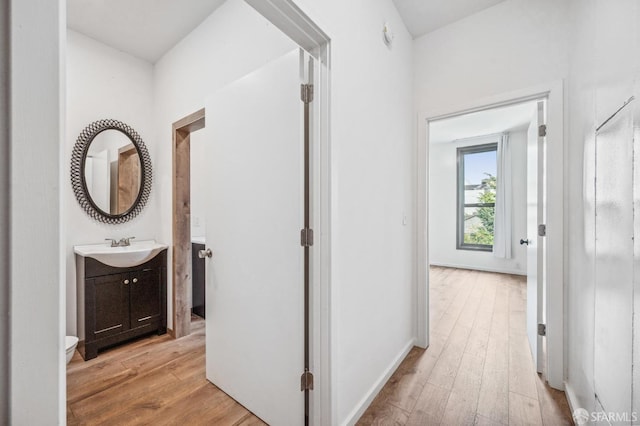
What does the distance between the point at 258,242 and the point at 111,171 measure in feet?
6.63

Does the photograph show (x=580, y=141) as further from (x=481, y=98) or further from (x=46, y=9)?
(x=46, y=9)

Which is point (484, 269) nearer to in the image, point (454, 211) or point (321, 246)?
point (454, 211)

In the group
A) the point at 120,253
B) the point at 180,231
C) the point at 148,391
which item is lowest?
the point at 148,391

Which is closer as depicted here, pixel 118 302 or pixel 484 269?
pixel 118 302

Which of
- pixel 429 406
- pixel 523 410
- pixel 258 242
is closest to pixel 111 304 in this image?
pixel 258 242

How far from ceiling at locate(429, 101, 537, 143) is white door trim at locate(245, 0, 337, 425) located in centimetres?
286

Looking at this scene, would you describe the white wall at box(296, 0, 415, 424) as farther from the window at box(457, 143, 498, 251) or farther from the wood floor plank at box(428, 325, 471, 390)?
the window at box(457, 143, 498, 251)

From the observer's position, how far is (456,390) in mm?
1747

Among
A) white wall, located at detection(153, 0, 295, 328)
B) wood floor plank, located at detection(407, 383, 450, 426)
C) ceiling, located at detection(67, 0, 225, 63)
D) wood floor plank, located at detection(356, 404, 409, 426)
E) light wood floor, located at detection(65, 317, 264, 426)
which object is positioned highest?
ceiling, located at detection(67, 0, 225, 63)

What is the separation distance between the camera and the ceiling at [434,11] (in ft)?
6.51

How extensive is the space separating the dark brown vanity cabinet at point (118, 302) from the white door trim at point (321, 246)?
1.93 meters

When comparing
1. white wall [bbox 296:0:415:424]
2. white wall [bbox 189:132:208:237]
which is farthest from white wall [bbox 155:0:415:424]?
white wall [bbox 189:132:208:237]

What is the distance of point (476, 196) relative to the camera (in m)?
5.44

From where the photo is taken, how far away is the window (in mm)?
5254
